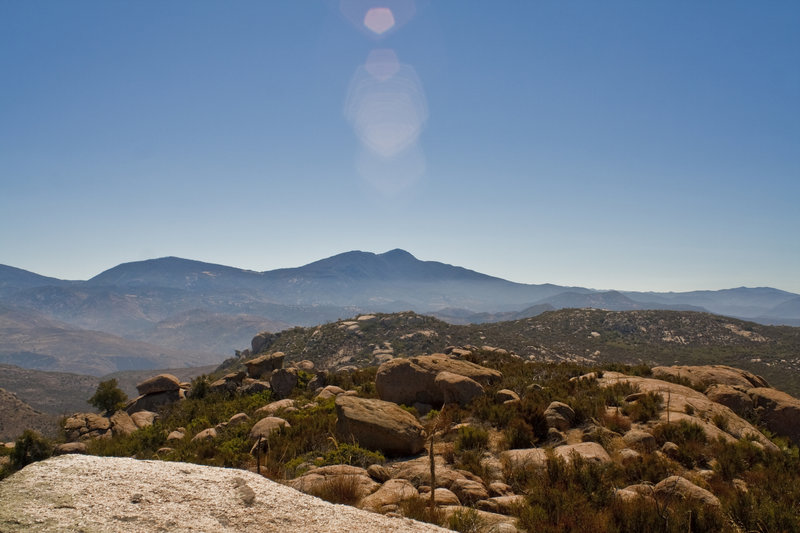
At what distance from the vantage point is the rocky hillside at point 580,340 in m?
64.2

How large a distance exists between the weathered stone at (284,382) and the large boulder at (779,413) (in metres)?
22.9

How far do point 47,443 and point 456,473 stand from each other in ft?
74.1

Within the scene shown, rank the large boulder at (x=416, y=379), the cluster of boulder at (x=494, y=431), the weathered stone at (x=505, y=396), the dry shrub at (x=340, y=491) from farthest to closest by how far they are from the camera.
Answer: the large boulder at (x=416, y=379) < the weathered stone at (x=505, y=396) < the cluster of boulder at (x=494, y=431) < the dry shrub at (x=340, y=491)

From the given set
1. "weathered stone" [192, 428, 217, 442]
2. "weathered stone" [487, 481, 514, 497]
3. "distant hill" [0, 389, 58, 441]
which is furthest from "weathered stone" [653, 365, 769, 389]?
"distant hill" [0, 389, 58, 441]

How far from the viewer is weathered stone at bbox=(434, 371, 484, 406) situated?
52.0 feet

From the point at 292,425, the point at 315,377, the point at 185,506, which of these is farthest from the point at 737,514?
the point at 315,377

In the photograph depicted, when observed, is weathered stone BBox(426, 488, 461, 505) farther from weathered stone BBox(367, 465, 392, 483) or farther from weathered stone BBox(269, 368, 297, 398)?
weathered stone BBox(269, 368, 297, 398)

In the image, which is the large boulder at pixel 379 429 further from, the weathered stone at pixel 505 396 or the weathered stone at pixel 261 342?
the weathered stone at pixel 261 342

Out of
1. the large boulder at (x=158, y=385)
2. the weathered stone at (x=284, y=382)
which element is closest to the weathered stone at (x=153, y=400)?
the large boulder at (x=158, y=385)

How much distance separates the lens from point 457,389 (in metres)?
16.0

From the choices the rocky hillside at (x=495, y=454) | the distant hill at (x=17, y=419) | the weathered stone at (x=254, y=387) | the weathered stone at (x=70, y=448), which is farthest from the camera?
the distant hill at (x=17, y=419)

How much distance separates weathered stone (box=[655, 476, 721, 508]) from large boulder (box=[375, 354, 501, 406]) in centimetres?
967

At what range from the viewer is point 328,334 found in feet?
266

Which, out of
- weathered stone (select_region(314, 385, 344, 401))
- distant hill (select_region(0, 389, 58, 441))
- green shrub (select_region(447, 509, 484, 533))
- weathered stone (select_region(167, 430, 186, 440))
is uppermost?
green shrub (select_region(447, 509, 484, 533))
